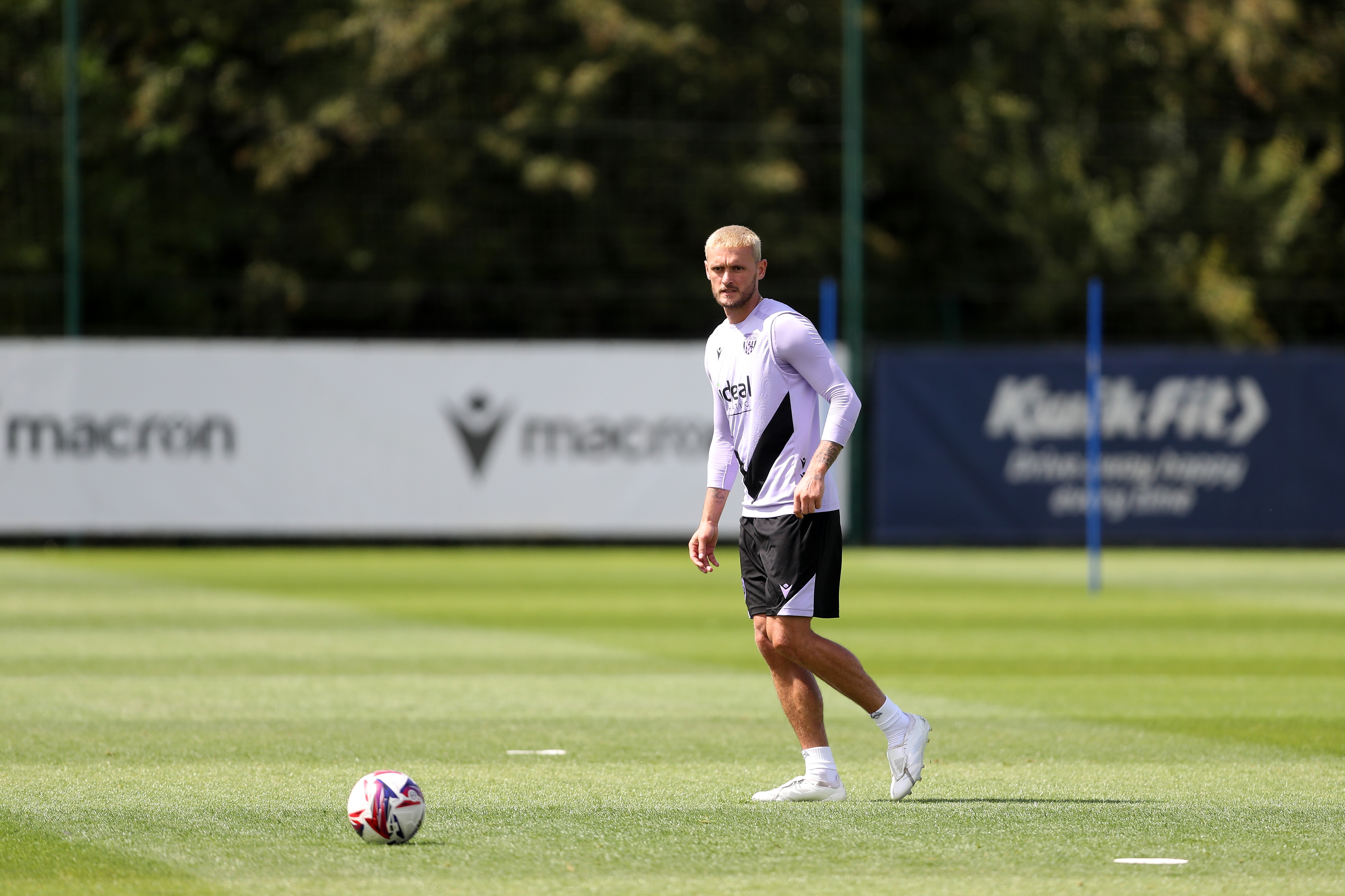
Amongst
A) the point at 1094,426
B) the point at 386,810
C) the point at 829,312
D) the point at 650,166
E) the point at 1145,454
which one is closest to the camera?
the point at 386,810

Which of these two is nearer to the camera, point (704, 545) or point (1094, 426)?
point (704, 545)

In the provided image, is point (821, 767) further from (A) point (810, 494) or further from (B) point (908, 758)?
(A) point (810, 494)

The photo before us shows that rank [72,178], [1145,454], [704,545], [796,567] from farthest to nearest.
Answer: [72,178] < [1145,454] < [704,545] < [796,567]

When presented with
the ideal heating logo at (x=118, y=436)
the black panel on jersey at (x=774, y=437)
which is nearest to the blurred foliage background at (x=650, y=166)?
the ideal heating logo at (x=118, y=436)

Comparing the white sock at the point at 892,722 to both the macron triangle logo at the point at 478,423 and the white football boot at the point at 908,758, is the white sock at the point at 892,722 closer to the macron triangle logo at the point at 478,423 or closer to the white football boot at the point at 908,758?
the white football boot at the point at 908,758

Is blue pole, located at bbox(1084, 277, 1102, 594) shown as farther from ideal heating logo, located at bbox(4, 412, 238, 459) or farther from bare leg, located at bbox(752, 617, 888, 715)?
ideal heating logo, located at bbox(4, 412, 238, 459)

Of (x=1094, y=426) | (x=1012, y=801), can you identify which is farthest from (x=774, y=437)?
(x=1094, y=426)

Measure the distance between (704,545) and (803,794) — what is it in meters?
1.02

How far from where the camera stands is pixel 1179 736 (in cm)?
996

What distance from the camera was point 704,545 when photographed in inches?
316

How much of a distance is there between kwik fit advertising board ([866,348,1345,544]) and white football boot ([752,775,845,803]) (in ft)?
57.8

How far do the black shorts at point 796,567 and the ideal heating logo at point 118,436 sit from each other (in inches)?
698

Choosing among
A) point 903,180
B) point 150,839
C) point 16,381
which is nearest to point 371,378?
point 16,381

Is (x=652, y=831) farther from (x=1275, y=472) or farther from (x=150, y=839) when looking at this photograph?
(x=1275, y=472)
